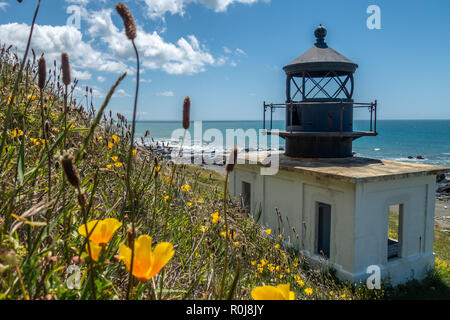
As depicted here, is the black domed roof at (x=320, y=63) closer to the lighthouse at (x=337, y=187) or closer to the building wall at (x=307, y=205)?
the lighthouse at (x=337, y=187)

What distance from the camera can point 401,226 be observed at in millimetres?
8711

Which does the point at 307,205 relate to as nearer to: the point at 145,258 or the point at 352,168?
the point at 352,168

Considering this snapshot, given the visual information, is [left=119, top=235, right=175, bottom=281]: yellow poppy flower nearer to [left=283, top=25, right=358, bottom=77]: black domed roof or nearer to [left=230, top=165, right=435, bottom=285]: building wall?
[left=230, top=165, right=435, bottom=285]: building wall

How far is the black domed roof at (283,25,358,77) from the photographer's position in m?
8.97

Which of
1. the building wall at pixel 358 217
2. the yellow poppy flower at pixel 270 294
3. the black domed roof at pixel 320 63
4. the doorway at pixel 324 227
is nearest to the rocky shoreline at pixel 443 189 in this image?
the building wall at pixel 358 217

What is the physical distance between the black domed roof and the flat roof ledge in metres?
2.35

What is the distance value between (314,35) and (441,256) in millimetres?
10148

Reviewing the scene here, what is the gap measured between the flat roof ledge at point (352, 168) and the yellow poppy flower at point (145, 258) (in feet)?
21.4

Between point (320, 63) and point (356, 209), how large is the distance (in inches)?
152

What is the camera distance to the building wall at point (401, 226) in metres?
7.52

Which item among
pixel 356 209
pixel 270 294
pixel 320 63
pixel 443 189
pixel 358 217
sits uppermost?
pixel 320 63

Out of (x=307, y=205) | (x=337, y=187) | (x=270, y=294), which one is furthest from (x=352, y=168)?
(x=270, y=294)

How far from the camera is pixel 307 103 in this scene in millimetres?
8969
